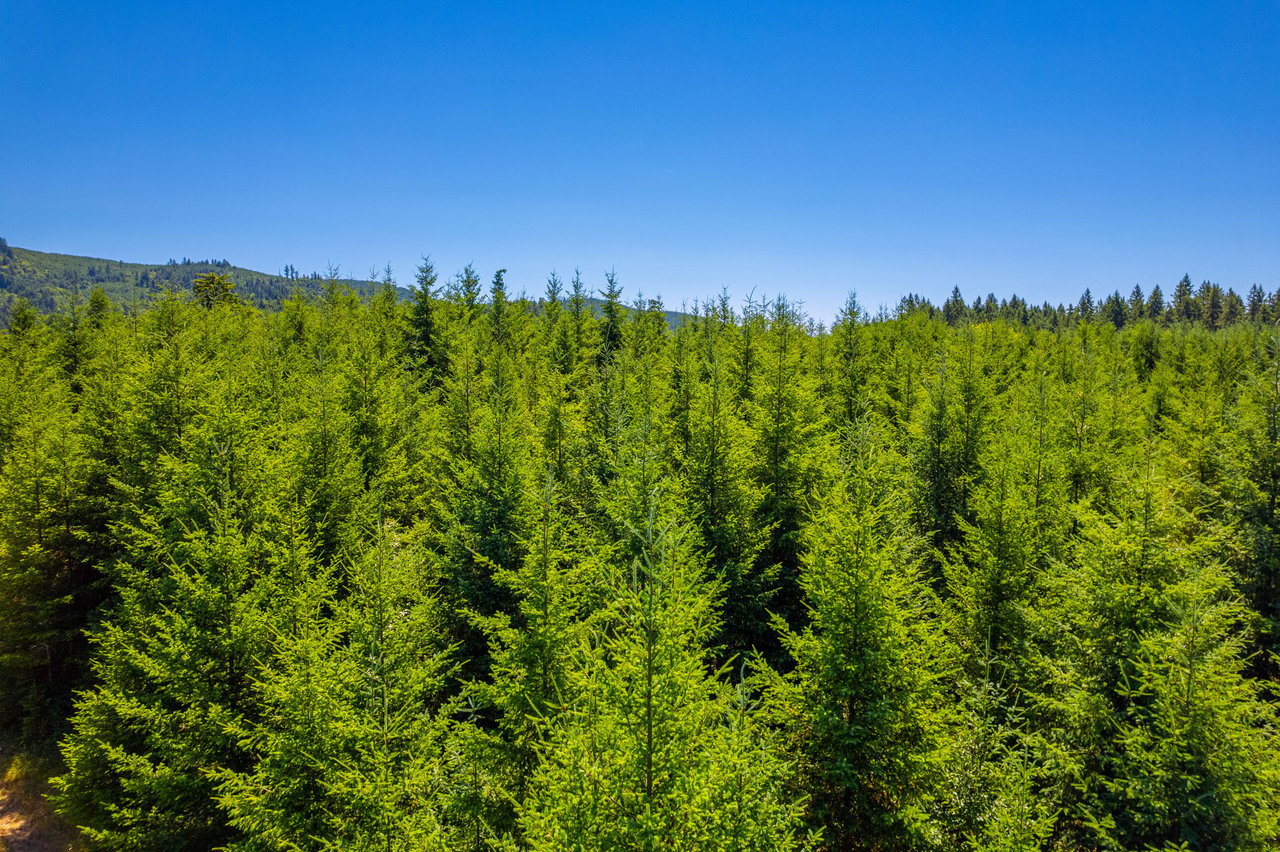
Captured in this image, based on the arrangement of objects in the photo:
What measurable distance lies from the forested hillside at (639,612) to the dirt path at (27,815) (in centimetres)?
164

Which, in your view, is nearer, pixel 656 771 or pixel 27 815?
pixel 656 771

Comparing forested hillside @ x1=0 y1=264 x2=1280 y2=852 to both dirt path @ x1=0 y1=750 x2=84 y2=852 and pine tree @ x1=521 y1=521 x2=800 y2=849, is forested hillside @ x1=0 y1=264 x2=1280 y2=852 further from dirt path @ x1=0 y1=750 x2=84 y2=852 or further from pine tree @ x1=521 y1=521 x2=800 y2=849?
dirt path @ x1=0 y1=750 x2=84 y2=852

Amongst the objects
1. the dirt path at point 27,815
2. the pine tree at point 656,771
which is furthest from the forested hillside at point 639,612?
the dirt path at point 27,815

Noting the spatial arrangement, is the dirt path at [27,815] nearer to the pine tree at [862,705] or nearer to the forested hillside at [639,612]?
the forested hillside at [639,612]

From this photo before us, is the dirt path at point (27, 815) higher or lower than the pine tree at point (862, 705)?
lower

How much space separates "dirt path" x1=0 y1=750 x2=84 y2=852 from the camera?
1903cm

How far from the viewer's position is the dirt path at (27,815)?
1903 centimetres

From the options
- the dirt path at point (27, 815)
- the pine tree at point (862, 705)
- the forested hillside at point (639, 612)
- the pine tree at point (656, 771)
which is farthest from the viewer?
the dirt path at point (27, 815)

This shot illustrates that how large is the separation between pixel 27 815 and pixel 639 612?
28.5 m

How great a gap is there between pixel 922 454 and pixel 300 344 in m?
42.6

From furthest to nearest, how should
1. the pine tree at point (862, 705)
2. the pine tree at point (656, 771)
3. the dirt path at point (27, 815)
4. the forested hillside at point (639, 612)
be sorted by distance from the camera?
the dirt path at point (27, 815)
the pine tree at point (862, 705)
the forested hillside at point (639, 612)
the pine tree at point (656, 771)

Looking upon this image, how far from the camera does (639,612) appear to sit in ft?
27.7

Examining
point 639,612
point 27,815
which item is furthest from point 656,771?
point 27,815

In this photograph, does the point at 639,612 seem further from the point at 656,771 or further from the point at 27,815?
the point at 27,815
